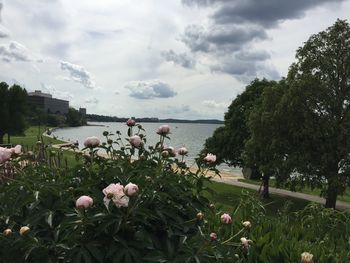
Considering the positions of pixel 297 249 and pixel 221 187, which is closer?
pixel 297 249

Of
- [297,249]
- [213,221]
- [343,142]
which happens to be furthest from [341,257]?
[343,142]

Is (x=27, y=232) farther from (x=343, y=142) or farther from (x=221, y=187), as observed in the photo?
(x=221, y=187)

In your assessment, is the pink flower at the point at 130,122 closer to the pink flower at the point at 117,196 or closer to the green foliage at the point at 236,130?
the pink flower at the point at 117,196

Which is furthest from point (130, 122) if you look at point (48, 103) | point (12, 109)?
point (48, 103)

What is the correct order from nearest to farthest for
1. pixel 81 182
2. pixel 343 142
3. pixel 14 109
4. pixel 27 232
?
pixel 27 232 → pixel 81 182 → pixel 343 142 → pixel 14 109

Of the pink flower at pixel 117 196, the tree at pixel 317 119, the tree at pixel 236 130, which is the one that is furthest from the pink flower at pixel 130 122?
the tree at pixel 236 130

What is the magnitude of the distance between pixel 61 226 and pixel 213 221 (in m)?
1.91

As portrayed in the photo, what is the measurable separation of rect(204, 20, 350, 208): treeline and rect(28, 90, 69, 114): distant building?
136681 mm

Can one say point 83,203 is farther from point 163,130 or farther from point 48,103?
point 48,103

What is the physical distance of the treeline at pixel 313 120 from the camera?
69.7ft

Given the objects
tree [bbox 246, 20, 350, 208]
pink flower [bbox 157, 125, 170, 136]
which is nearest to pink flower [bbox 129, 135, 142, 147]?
pink flower [bbox 157, 125, 170, 136]

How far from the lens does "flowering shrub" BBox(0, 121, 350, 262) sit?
278cm

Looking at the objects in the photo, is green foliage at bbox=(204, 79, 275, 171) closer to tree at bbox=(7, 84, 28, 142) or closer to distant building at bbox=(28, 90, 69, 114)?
tree at bbox=(7, 84, 28, 142)

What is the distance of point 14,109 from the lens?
191 feet
